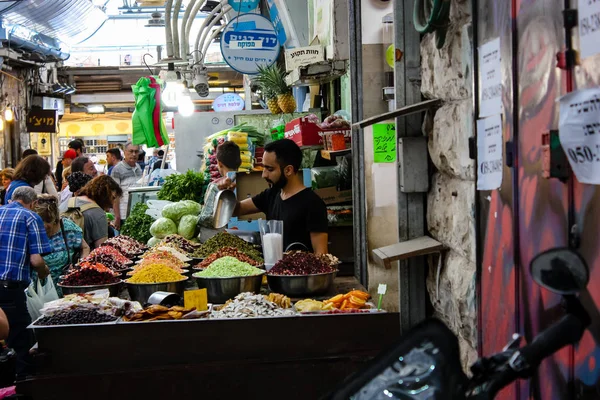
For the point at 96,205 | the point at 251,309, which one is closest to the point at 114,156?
the point at 96,205

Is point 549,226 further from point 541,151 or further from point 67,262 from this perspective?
point 67,262

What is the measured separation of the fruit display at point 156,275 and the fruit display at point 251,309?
597 millimetres

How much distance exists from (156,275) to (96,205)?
3587mm

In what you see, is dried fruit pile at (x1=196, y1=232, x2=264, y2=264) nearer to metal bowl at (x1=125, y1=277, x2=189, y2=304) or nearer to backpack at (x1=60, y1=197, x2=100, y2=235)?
metal bowl at (x1=125, y1=277, x2=189, y2=304)

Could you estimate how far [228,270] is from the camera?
4223 millimetres

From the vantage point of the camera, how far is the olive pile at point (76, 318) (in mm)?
3537

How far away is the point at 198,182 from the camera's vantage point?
8086mm

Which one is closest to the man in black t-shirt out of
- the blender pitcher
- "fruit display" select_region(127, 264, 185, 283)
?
the blender pitcher

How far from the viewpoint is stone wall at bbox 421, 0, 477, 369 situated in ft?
8.64

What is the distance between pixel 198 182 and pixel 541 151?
645 cm

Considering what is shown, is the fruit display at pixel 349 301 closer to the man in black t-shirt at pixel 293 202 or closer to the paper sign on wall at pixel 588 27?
the man in black t-shirt at pixel 293 202

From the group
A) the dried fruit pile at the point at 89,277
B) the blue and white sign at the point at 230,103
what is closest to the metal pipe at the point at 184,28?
the blue and white sign at the point at 230,103

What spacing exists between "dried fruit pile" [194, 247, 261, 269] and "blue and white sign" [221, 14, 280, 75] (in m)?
4.07

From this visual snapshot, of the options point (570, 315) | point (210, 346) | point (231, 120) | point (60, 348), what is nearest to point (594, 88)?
point (570, 315)
